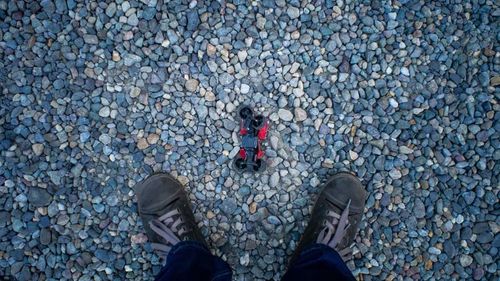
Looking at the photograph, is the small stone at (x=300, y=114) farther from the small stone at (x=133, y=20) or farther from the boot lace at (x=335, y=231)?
the small stone at (x=133, y=20)

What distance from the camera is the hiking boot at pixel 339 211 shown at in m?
3.20

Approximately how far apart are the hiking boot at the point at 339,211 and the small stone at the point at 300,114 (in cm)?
46

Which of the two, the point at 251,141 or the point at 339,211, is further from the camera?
the point at 339,211

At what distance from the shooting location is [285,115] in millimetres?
3305

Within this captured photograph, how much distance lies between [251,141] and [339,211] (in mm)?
817

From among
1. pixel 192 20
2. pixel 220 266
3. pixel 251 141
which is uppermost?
pixel 192 20

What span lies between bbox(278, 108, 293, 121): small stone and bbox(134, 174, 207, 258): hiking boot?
0.87 meters

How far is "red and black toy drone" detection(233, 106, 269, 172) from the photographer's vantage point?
122 inches

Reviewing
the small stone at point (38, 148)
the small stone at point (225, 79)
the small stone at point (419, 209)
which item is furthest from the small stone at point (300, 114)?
the small stone at point (38, 148)

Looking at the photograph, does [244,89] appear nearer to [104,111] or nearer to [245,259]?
[104,111]

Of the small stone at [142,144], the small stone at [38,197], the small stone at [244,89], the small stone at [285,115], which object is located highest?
the small stone at [244,89]

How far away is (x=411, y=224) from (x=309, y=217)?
713 millimetres

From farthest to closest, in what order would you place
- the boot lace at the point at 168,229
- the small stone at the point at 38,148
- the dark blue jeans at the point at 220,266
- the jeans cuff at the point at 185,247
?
the small stone at the point at 38,148, the boot lace at the point at 168,229, the jeans cuff at the point at 185,247, the dark blue jeans at the point at 220,266

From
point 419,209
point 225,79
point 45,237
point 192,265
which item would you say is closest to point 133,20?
point 225,79
